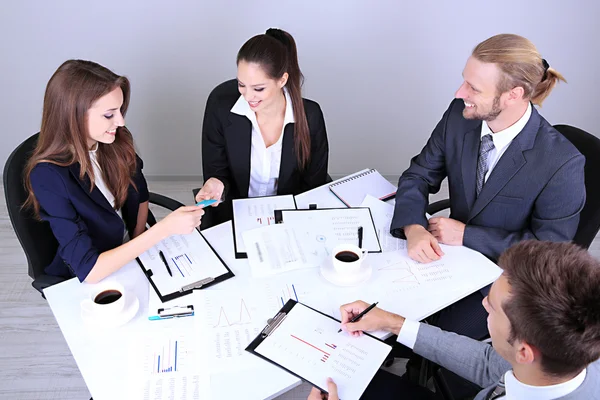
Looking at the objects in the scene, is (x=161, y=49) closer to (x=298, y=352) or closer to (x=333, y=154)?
(x=333, y=154)

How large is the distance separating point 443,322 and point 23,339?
5.97 ft

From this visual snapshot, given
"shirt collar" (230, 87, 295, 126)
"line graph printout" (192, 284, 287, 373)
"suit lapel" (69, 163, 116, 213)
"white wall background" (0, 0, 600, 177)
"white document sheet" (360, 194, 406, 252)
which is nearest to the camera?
"line graph printout" (192, 284, 287, 373)

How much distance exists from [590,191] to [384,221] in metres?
0.72

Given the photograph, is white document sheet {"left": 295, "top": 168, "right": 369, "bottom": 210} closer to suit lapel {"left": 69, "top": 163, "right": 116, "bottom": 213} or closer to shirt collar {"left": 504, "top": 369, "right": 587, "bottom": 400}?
suit lapel {"left": 69, "top": 163, "right": 116, "bottom": 213}

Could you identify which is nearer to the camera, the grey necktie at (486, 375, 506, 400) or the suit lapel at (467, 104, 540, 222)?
the grey necktie at (486, 375, 506, 400)

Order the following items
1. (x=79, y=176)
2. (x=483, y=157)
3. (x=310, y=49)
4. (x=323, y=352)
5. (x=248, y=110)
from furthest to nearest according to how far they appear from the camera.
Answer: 1. (x=310, y=49)
2. (x=248, y=110)
3. (x=483, y=157)
4. (x=79, y=176)
5. (x=323, y=352)

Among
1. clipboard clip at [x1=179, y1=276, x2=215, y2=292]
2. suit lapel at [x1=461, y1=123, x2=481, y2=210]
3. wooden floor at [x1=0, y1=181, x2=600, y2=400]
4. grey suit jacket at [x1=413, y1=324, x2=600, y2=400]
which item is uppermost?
suit lapel at [x1=461, y1=123, x2=481, y2=210]

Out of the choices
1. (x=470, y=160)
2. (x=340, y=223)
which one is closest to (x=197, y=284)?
(x=340, y=223)

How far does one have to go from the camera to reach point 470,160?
6.64ft

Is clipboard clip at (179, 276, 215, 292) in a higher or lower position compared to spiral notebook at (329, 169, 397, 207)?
lower

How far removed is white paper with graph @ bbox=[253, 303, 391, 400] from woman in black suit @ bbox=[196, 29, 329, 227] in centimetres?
76

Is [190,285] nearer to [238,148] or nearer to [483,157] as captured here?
[238,148]

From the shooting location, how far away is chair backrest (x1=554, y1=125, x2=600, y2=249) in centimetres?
189

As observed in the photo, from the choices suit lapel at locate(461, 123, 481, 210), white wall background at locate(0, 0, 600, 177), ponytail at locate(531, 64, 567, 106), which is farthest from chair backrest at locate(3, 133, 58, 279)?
ponytail at locate(531, 64, 567, 106)
